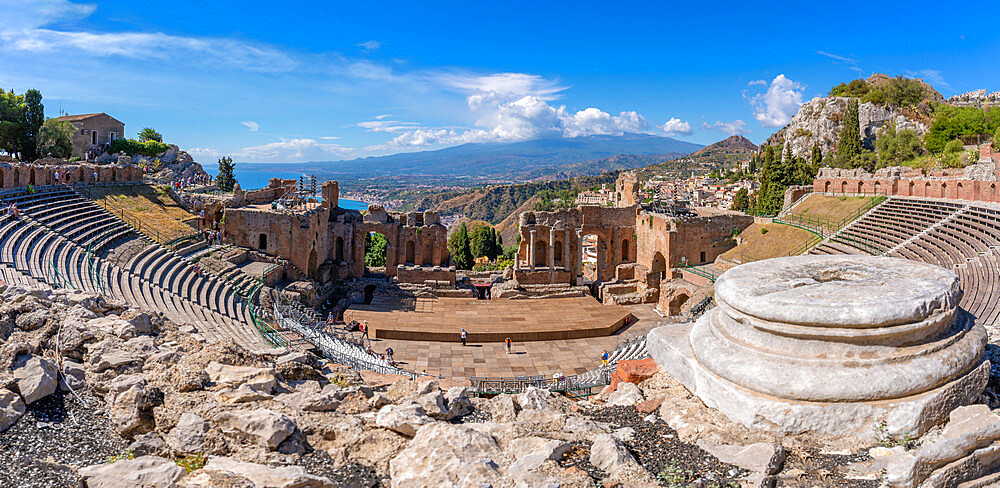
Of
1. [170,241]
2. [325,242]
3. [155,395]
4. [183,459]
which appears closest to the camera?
[183,459]

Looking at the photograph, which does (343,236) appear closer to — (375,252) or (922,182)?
(375,252)

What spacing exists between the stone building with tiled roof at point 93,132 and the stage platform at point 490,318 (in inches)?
1764

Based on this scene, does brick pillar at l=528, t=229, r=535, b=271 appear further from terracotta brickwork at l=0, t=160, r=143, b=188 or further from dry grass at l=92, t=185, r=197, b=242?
terracotta brickwork at l=0, t=160, r=143, b=188

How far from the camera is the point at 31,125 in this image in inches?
1678

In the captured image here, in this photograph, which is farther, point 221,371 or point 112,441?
point 221,371

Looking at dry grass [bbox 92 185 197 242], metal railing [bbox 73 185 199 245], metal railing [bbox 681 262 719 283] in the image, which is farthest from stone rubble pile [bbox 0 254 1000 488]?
metal railing [bbox 681 262 719 283]

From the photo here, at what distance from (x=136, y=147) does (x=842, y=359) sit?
69.1 metres

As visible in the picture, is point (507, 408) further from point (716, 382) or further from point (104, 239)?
point (104, 239)

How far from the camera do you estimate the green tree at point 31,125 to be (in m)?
42.4

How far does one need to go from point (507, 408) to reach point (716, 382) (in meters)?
2.81

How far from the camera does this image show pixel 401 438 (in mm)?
6234

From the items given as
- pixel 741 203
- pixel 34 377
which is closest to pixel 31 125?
pixel 34 377

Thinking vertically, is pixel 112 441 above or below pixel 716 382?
below

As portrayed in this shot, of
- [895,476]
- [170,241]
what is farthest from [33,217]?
[895,476]
